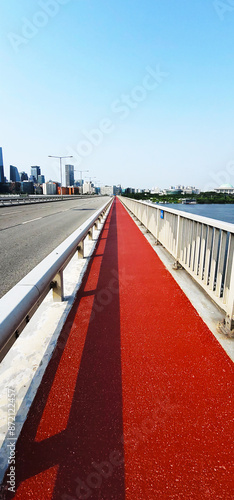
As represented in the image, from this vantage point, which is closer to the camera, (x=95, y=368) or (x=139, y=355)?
(x=95, y=368)

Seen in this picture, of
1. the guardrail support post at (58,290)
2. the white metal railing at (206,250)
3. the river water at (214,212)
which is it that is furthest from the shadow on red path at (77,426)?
the river water at (214,212)

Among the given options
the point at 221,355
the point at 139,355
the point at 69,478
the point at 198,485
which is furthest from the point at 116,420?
the point at 221,355

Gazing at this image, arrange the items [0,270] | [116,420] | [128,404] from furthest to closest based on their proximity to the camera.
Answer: [0,270]
[128,404]
[116,420]

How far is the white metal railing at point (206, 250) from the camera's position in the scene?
299 centimetres

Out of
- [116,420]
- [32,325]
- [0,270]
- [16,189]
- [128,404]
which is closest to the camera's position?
[116,420]

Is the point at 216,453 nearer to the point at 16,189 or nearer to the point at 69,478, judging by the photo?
the point at 69,478

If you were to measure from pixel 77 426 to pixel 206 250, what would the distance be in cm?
285

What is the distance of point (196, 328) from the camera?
3113 mm

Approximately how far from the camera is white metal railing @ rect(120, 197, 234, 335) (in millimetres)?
2990

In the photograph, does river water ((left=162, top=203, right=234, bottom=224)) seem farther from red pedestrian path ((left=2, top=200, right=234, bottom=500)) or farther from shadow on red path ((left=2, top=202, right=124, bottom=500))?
shadow on red path ((left=2, top=202, right=124, bottom=500))

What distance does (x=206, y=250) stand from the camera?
150 inches

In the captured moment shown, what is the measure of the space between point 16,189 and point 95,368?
134 metres

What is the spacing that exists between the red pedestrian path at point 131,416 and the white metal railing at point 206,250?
465 mm

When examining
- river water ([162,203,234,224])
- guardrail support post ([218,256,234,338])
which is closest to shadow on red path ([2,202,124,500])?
guardrail support post ([218,256,234,338])
